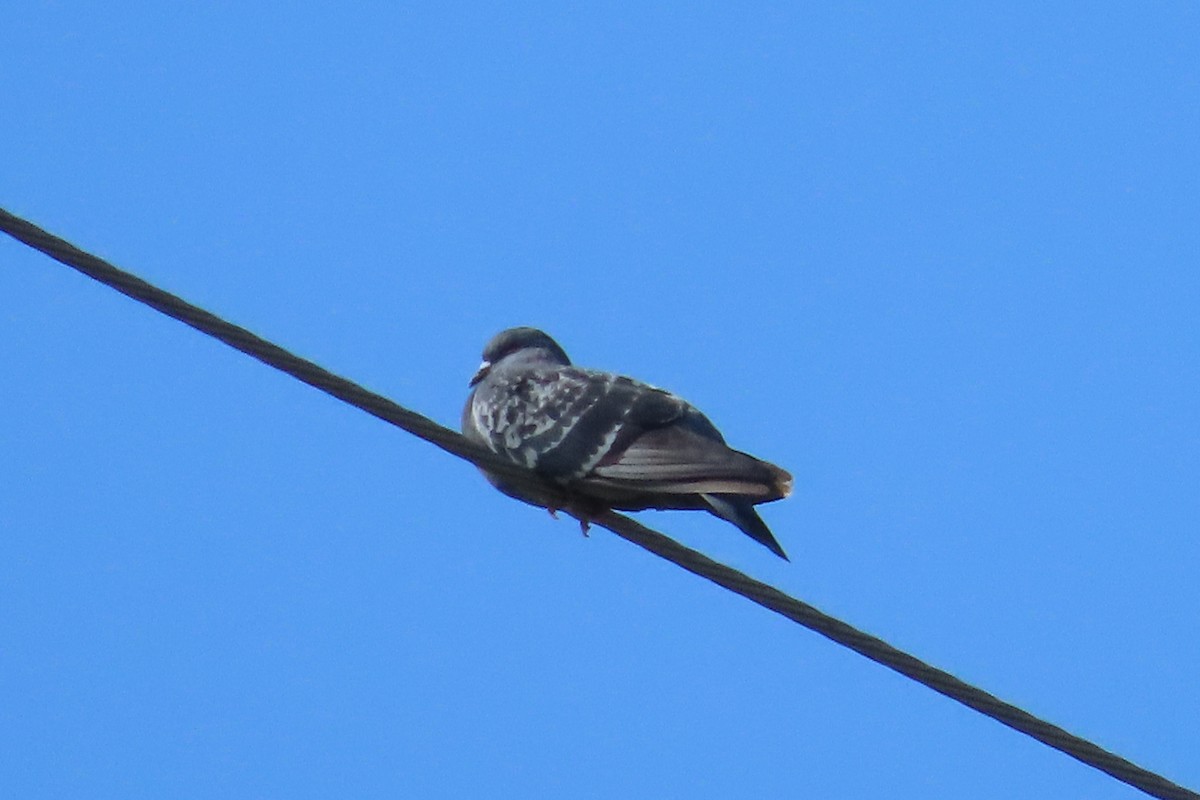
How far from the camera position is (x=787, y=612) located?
521 cm

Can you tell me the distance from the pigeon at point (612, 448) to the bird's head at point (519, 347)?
1.73 feet

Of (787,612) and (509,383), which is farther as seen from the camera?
(509,383)

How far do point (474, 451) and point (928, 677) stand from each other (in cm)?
159

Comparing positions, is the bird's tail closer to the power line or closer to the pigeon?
the pigeon

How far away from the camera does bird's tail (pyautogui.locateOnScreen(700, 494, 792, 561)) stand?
7305 mm

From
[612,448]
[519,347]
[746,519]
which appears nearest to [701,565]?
[746,519]

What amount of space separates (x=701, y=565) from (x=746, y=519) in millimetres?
1860

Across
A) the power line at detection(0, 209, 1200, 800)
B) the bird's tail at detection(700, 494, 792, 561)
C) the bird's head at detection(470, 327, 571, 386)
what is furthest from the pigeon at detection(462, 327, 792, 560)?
the power line at detection(0, 209, 1200, 800)

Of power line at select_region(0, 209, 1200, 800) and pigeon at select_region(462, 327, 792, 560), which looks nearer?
power line at select_region(0, 209, 1200, 800)

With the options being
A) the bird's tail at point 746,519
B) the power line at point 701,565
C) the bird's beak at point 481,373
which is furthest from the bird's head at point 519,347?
the power line at point 701,565

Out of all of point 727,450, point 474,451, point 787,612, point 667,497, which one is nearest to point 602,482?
point 667,497

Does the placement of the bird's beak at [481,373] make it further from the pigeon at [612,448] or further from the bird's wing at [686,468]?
the bird's wing at [686,468]

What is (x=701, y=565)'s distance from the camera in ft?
17.9

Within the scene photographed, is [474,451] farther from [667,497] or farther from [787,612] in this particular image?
[667,497]
